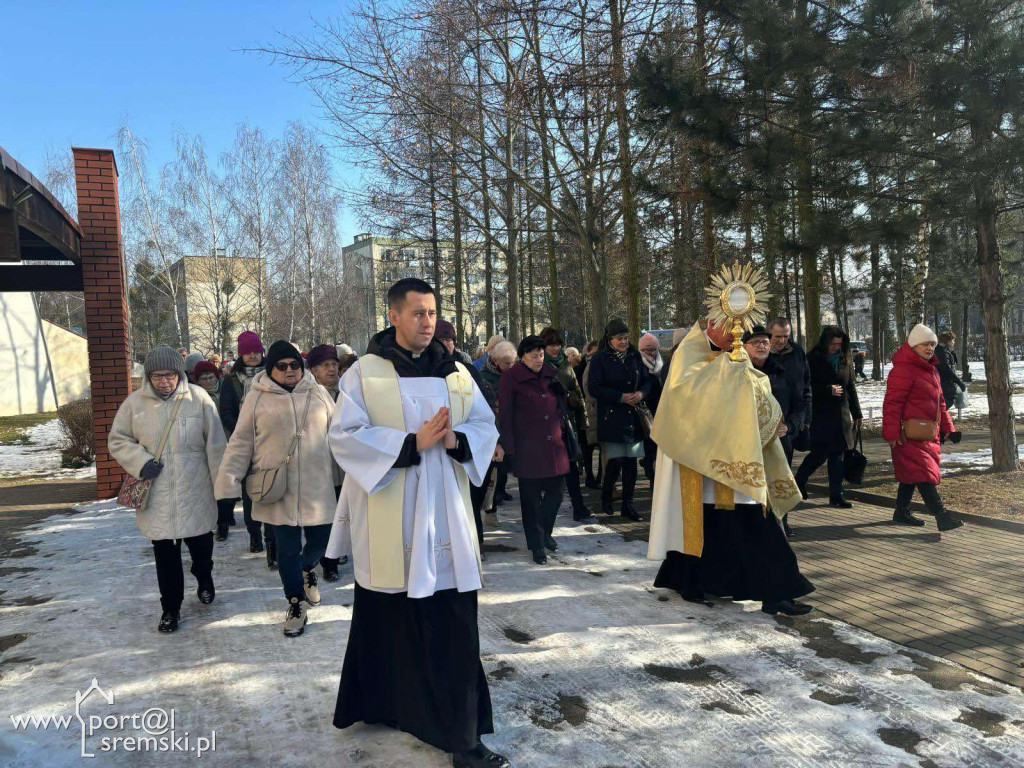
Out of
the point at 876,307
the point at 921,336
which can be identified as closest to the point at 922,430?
the point at 921,336

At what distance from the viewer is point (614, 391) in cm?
775

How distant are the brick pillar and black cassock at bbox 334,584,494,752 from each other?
7.40 m

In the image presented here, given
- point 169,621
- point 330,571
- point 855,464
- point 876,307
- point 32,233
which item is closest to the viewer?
point 169,621

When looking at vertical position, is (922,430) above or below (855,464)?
above

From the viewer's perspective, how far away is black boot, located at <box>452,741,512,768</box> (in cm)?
313

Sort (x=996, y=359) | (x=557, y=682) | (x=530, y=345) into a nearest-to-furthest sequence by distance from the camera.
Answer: (x=557, y=682) → (x=530, y=345) → (x=996, y=359)

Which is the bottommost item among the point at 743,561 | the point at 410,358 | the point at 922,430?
the point at 743,561

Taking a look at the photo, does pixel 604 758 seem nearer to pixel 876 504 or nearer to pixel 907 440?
pixel 907 440

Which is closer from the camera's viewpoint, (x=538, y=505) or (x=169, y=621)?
(x=169, y=621)

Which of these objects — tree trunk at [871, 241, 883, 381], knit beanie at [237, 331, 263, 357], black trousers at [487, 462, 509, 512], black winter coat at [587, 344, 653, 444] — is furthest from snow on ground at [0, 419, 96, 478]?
tree trunk at [871, 241, 883, 381]

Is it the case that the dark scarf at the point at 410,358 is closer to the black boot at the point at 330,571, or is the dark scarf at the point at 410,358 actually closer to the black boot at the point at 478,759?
the black boot at the point at 478,759

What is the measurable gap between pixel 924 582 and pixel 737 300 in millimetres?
2558

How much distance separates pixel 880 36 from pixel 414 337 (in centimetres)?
693

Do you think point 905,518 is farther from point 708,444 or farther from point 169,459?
point 169,459
